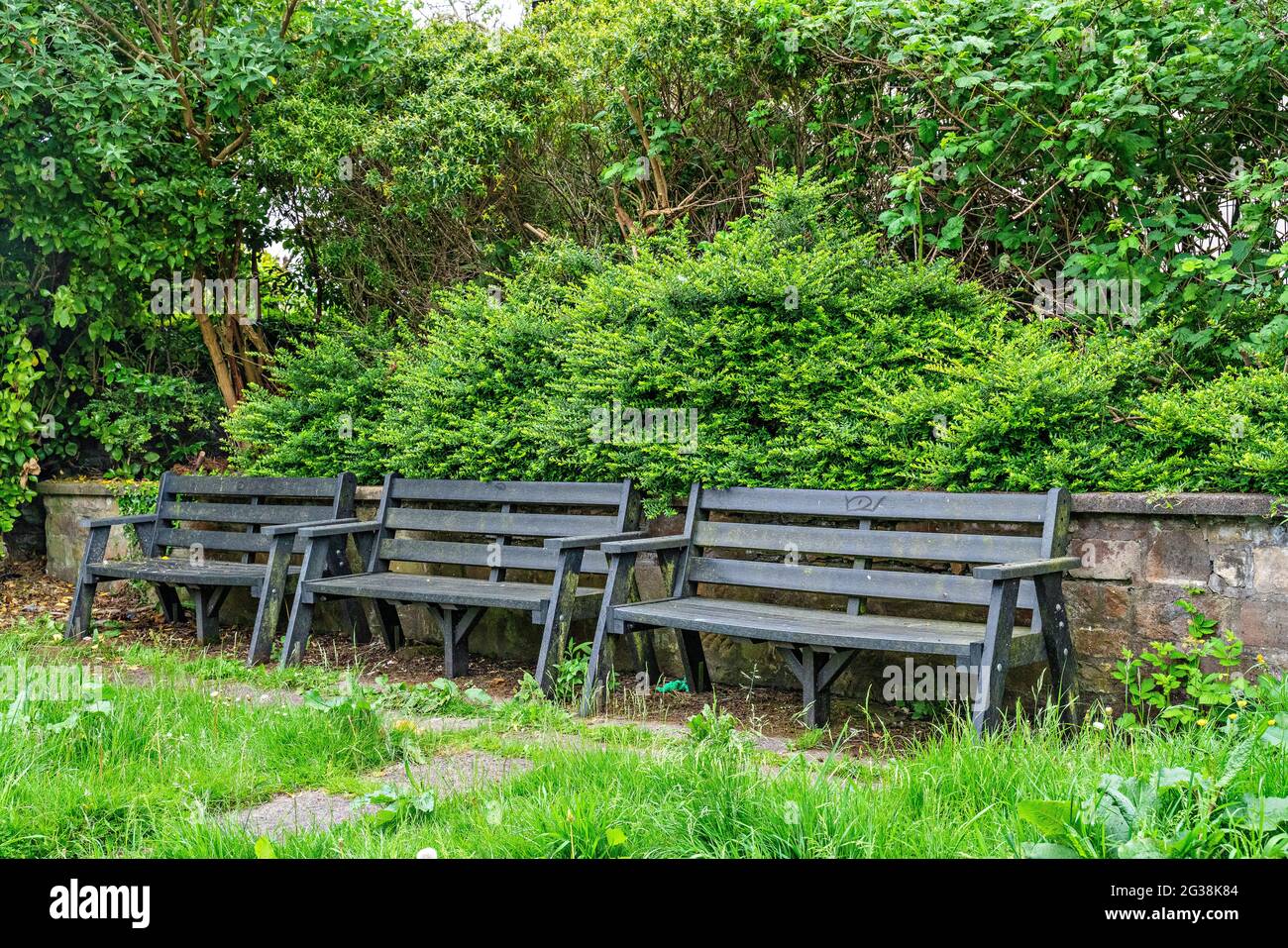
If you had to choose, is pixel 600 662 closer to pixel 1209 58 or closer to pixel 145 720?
pixel 145 720

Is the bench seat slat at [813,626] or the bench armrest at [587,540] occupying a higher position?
the bench armrest at [587,540]

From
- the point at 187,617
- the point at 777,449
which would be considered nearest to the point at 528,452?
the point at 777,449

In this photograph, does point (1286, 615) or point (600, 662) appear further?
point (600, 662)

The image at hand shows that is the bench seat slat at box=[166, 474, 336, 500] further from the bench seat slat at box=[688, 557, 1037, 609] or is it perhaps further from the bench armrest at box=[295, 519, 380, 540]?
the bench seat slat at box=[688, 557, 1037, 609]

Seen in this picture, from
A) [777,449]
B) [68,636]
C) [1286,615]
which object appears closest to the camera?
[1286,615]

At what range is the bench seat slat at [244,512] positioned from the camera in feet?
21.1

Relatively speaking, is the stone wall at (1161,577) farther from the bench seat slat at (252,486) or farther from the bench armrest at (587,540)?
the bench seat slat at (252,486)

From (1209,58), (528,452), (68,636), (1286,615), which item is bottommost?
(68,636)

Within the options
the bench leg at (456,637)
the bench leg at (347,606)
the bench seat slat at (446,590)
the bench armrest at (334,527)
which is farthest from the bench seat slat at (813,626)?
the bench leg at (347,606)

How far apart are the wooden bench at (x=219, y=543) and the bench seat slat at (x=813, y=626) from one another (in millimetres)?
2319

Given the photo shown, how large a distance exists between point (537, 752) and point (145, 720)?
149 cm

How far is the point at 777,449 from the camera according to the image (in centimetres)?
491

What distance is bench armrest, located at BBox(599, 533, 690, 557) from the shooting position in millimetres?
4656

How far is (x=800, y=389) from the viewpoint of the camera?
199 inches
